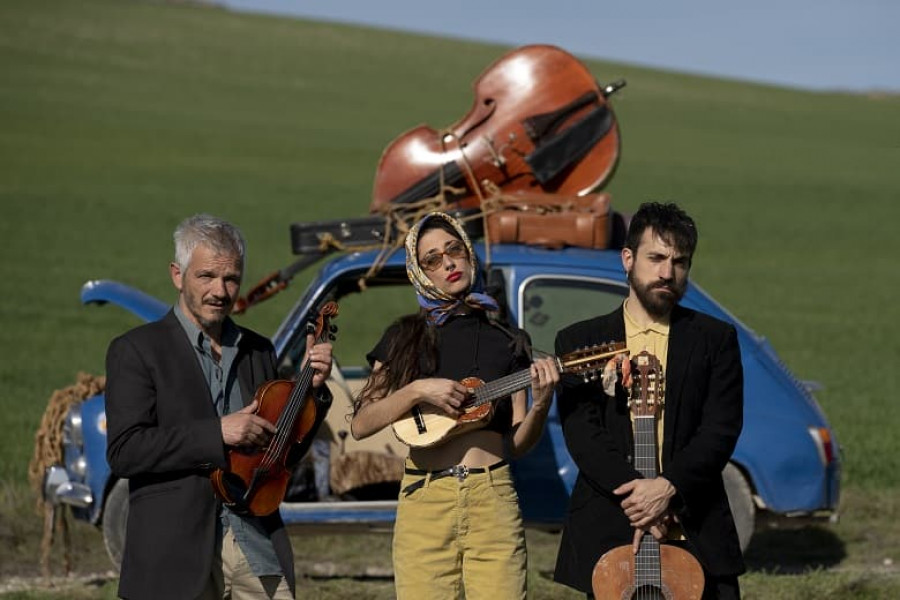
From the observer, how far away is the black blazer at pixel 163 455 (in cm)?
491

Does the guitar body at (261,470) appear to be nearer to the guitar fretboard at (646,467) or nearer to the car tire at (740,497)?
the guitar fretboard at (646,467)

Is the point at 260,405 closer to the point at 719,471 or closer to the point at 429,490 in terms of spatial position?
the point at 429,490

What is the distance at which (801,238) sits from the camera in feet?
109

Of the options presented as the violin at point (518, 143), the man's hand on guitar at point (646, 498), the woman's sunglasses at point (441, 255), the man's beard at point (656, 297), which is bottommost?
the man's hand on guitar at point (646, 498)

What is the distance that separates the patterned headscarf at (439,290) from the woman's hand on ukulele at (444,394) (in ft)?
1.08

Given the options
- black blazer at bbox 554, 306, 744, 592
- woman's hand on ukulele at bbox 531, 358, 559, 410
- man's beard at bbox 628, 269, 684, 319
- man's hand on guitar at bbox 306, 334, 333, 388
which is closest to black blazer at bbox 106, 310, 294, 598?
man's hand on guitar at bbox 306, 334, 333, 388

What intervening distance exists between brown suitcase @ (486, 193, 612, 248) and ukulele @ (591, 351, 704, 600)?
3093 mm

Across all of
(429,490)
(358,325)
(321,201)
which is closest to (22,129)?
(321,201)

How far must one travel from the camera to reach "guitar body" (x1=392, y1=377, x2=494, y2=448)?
5234 mm

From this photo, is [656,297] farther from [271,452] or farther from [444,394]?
[271,452]

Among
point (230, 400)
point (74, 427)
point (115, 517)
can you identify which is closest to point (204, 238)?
point (230, 400)

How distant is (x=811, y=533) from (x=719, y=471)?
5297 mm

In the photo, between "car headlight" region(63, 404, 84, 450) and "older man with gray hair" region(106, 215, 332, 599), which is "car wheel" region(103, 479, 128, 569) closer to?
"car headlight" region(63, 404, 84, 450)

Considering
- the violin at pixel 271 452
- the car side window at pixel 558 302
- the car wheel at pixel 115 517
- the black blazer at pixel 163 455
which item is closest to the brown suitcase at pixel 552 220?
the car side window at pixel 558 302
